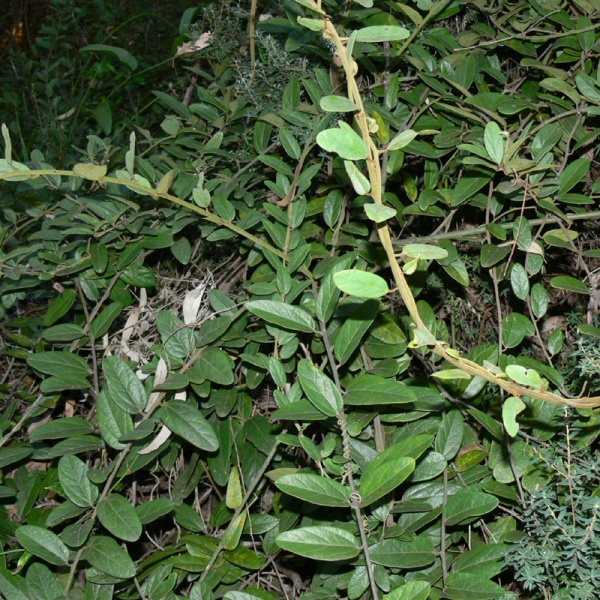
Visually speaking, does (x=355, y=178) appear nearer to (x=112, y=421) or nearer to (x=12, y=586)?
(x=112, y=421)

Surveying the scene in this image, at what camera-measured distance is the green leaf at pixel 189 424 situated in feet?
2.96

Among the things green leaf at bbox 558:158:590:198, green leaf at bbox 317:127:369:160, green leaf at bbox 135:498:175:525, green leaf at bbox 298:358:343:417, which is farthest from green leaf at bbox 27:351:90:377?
green leaf at bbox 558:158:590:198

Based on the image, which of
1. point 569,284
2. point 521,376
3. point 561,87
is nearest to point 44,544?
point 521,376

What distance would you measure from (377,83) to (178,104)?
15.1 inches

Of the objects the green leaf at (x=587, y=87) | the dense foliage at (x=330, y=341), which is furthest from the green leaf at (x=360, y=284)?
the green leaf at (x=587, y=87)

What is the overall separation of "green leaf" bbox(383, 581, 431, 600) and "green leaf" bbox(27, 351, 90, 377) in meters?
0.53

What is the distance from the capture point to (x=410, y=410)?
935 millimetres

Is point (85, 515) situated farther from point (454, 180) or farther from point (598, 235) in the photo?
point (598, 235)

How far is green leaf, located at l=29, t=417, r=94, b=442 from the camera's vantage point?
95cm

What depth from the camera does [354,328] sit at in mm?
868

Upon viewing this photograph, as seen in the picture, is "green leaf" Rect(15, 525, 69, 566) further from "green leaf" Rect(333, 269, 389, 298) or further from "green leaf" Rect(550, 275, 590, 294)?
"green leaf" Rect(550, 275, 590, 294)

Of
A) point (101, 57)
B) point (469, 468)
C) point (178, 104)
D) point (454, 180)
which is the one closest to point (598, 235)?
point (454, 180)

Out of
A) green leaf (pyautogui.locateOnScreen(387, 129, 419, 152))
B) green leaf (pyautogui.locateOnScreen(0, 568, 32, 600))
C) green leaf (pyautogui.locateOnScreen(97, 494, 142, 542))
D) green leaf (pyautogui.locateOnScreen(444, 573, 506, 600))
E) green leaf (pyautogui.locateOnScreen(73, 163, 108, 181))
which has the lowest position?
green leaf (pyautogui.locateOnScreen(0, 568, 32, 600))

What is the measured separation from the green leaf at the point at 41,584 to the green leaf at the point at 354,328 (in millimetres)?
460
